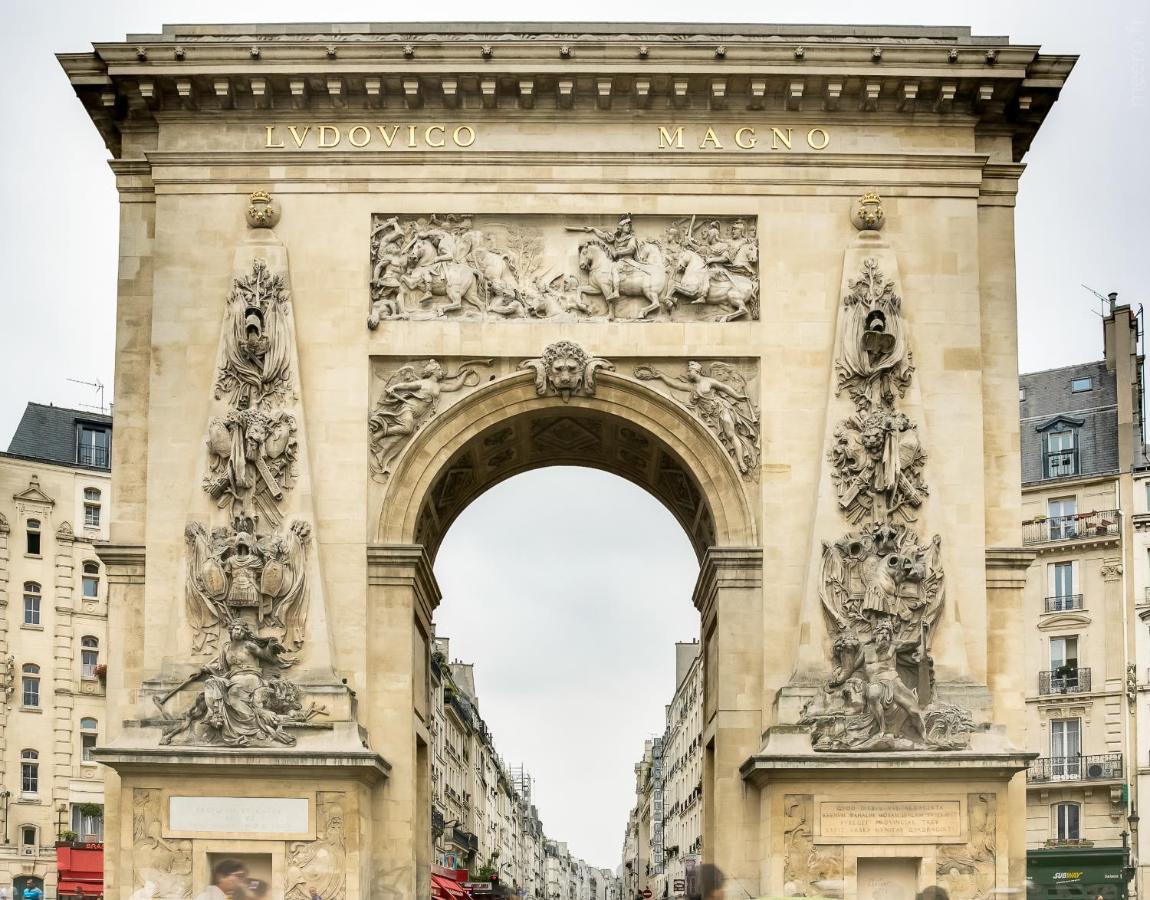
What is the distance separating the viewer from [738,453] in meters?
34.2

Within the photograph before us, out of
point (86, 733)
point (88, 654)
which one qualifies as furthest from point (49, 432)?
point (86, 733)

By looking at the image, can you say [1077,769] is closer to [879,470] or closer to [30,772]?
[879,470]

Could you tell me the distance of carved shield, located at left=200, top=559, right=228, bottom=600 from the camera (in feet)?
108

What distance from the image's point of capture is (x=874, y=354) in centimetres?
3416

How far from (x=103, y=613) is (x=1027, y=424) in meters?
30.4

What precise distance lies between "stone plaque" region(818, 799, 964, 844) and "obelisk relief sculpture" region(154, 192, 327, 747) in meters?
8.56

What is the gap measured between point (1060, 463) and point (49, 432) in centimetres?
3304

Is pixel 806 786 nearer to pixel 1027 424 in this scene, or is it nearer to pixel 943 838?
pixel 943 838

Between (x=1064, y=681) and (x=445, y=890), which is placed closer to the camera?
(x=445, y=890)

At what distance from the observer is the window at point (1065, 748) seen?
5853 centimetres

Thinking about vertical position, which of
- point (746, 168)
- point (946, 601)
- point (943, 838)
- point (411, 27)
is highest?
point (411, 27)

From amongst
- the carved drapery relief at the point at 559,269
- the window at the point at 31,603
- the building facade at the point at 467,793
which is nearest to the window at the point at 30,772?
the window at the point at 31,603

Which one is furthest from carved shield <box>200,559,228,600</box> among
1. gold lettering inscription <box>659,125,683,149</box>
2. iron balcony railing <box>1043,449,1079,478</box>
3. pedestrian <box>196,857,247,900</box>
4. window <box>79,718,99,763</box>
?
iron balcony railing <box>1043,449,1079,478</box>

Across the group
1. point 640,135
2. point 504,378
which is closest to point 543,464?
point 504,378
